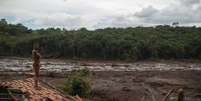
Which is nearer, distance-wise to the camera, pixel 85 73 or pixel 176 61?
pixel 85 73

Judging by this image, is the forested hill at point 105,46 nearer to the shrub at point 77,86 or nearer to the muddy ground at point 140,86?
the muddy ground at point 140,86

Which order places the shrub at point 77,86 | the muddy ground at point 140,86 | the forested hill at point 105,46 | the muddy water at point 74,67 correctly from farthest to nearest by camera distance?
the forested hill at point 105,46
the muddy water at point 74,67
the muddy ground at point 140,86
the shrub at point 77,86

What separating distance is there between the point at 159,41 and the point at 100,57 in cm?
1011

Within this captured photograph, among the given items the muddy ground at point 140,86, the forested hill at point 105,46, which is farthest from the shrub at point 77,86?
the forested hill at point 105,46

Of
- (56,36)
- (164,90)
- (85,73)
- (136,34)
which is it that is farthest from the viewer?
(136,34)

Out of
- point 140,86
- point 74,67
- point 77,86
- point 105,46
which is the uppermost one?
point 105,46

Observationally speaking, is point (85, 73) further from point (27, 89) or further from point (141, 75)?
point (141, 75)

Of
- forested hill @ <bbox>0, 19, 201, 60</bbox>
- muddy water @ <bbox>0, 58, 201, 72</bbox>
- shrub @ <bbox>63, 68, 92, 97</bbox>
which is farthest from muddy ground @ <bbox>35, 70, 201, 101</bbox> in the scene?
forested hill @ <bbox>0, 19, 201, 60</bbox>

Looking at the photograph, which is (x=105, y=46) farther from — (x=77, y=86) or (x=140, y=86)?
(x=77, y=86)

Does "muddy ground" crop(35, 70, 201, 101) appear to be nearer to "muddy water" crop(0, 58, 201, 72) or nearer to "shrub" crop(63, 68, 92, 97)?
"shrub" crop(63, 68, 92, 97)

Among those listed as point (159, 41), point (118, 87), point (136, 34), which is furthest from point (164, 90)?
point (136, 34)

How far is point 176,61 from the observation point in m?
54.1

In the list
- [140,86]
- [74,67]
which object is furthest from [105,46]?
[140,86]

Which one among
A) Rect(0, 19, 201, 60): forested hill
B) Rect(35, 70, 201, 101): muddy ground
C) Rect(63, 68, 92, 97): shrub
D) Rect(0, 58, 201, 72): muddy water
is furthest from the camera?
Rect(0, 19, 201, 60): forested hill
